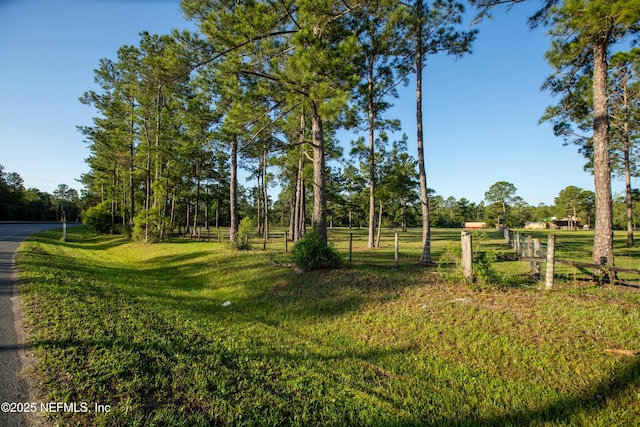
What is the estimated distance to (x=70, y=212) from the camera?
217 ft

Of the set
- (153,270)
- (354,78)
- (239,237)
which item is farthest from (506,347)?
(153,270)

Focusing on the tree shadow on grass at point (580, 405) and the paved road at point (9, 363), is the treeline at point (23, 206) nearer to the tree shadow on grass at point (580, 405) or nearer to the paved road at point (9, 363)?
the paved road at point (9, 363)

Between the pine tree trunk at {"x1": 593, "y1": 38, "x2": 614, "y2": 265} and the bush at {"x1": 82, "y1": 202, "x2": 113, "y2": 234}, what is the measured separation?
32578mm

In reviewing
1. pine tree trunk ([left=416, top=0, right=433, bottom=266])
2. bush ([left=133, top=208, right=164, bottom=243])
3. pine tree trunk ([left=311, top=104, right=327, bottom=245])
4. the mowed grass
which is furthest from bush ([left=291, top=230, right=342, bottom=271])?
bush ([left=133, top=208, right=164, bottom=243])

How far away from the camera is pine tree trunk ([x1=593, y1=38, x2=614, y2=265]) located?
23.8 feet

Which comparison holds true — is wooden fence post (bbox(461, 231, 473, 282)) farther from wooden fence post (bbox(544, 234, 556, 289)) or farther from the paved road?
the paved road

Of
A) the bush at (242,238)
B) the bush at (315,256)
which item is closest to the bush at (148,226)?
the bush at (242,238)

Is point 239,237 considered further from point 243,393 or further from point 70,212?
point 70,212

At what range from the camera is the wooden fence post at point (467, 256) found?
6.34 meters

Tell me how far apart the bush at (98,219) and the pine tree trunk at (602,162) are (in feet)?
107

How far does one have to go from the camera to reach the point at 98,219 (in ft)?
81.4

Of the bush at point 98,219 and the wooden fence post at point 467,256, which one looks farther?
the bush at point 98,219

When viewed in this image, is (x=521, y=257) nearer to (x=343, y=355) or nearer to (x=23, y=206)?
(x=343, y=355)

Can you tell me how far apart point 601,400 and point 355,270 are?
18.3 feet
